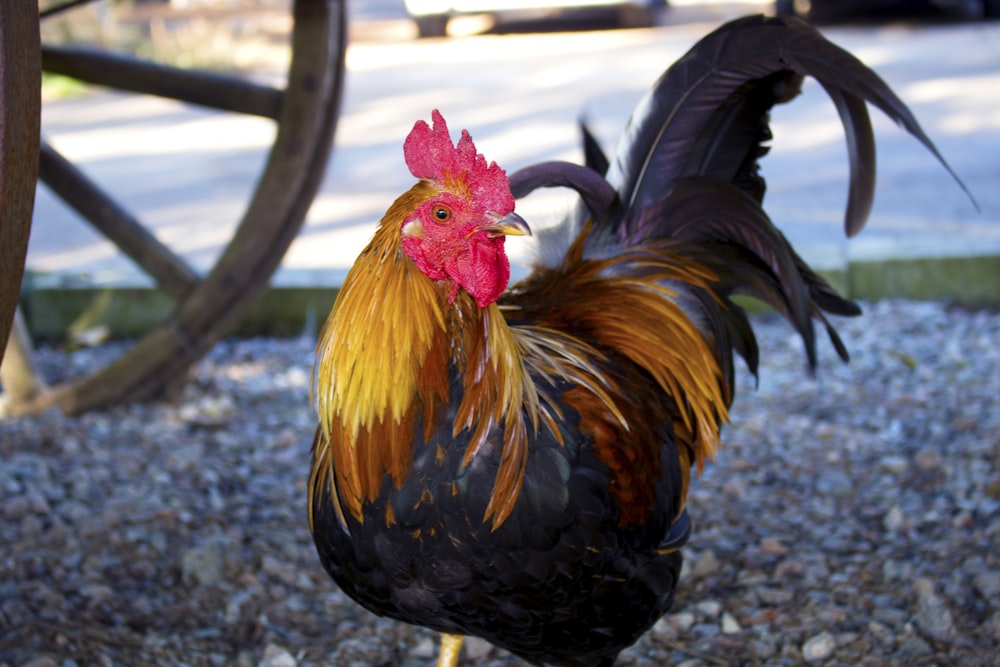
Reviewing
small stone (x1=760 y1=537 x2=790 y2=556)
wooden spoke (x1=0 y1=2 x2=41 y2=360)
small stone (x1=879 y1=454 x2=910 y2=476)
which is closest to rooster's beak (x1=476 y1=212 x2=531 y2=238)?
wooden spoke (x1=0 y1=2 x2=41 y2=360)

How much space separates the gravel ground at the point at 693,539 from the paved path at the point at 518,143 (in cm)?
105

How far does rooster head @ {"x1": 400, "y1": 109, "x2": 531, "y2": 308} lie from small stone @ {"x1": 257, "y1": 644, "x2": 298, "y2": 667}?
120cm

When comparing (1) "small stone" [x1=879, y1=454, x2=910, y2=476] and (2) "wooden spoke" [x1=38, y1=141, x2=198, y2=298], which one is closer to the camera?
(1) "small stone" [x1=879, y1=454, x2=910, y2=476]

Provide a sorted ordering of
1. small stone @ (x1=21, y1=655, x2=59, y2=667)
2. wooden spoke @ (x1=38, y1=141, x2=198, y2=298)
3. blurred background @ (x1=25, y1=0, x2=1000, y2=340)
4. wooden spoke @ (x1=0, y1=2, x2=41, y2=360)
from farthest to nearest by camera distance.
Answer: blurred background @ (x1=25, y1=0, x2=1000, y2=340), wooden spoke @ (x1=38, y1=141, x2=198, y2=298), small stone @ (x1=21, y1=655, x2=59, y2=667), wooden spoke @ (x1=0, y1=2, x2=41, y2=360)

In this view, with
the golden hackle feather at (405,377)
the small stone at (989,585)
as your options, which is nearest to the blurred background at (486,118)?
the golden hackle feather at (405,377)

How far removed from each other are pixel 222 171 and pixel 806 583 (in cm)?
715

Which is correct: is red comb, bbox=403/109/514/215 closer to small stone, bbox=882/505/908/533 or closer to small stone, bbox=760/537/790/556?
small stone, bbox=760/537/790/556

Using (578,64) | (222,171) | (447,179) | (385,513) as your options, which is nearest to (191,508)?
(385,513)

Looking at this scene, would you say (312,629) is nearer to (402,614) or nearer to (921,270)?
(402,614)

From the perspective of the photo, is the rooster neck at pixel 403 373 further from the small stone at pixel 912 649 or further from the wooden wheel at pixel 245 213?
the wooden wheel at pixel 245 213

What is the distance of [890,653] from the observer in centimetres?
257

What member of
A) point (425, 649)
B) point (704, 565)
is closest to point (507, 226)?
point (425, 649)

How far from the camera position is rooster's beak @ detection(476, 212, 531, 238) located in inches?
72.7

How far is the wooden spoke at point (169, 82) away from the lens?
3529 mm
